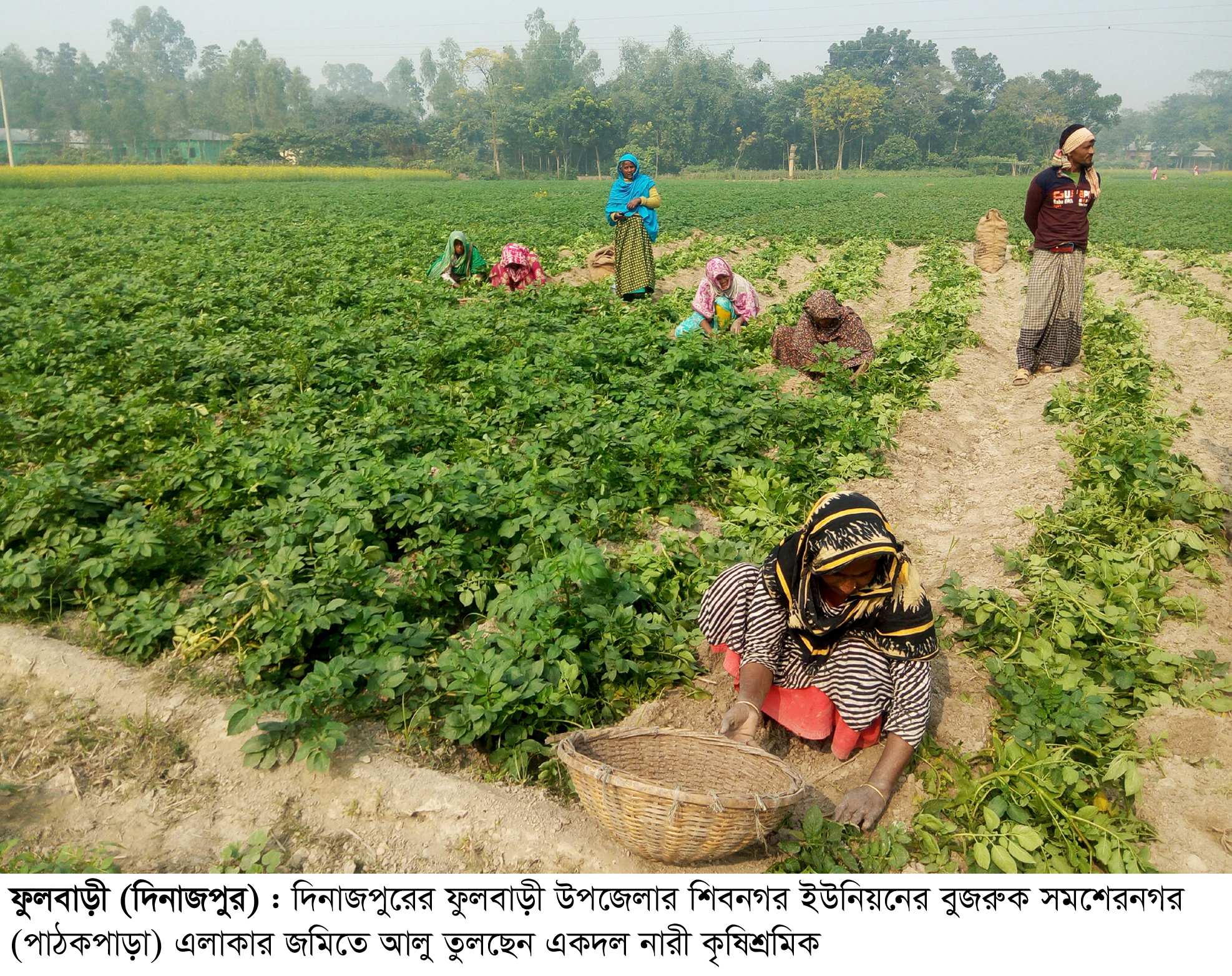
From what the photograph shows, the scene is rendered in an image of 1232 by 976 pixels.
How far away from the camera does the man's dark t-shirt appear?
6.37 meters

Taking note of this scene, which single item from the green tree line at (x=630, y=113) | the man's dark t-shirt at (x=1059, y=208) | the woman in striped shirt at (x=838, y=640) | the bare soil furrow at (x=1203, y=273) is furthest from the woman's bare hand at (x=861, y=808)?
the green tree line at (x=630, y=113)

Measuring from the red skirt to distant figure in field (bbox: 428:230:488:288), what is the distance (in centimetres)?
774

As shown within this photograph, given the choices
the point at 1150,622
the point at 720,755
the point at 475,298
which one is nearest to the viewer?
the point at 720,755

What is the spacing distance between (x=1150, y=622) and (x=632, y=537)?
7.29ft

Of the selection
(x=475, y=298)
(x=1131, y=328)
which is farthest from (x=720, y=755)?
(x=1131, y=328)

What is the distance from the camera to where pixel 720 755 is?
2.69m

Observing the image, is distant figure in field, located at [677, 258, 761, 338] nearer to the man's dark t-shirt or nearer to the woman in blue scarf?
the woman in blue scarf

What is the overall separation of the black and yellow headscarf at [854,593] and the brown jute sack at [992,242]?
1291 centimetres

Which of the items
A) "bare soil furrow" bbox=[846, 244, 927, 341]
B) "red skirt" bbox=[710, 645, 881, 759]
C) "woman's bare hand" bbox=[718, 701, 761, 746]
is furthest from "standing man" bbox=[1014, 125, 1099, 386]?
"woman's bare hand" bbox=[718, 701, 761, 746]

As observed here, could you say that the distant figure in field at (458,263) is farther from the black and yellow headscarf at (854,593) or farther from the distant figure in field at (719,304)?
the black and yellow headscarf at (854,593)

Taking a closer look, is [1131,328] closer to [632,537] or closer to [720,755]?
[632,537]

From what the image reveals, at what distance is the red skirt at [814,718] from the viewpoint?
115 inches

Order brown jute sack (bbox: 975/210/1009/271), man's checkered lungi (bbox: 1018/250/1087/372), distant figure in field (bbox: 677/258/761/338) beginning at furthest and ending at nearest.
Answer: brown jute sack (bbox: 975/210/1009/271)
distant figure in field (bbox: 677/258/761/338)
man's checkered lungi (bbox: 1018/250/1087/372)

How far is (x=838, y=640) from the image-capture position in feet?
9.55
